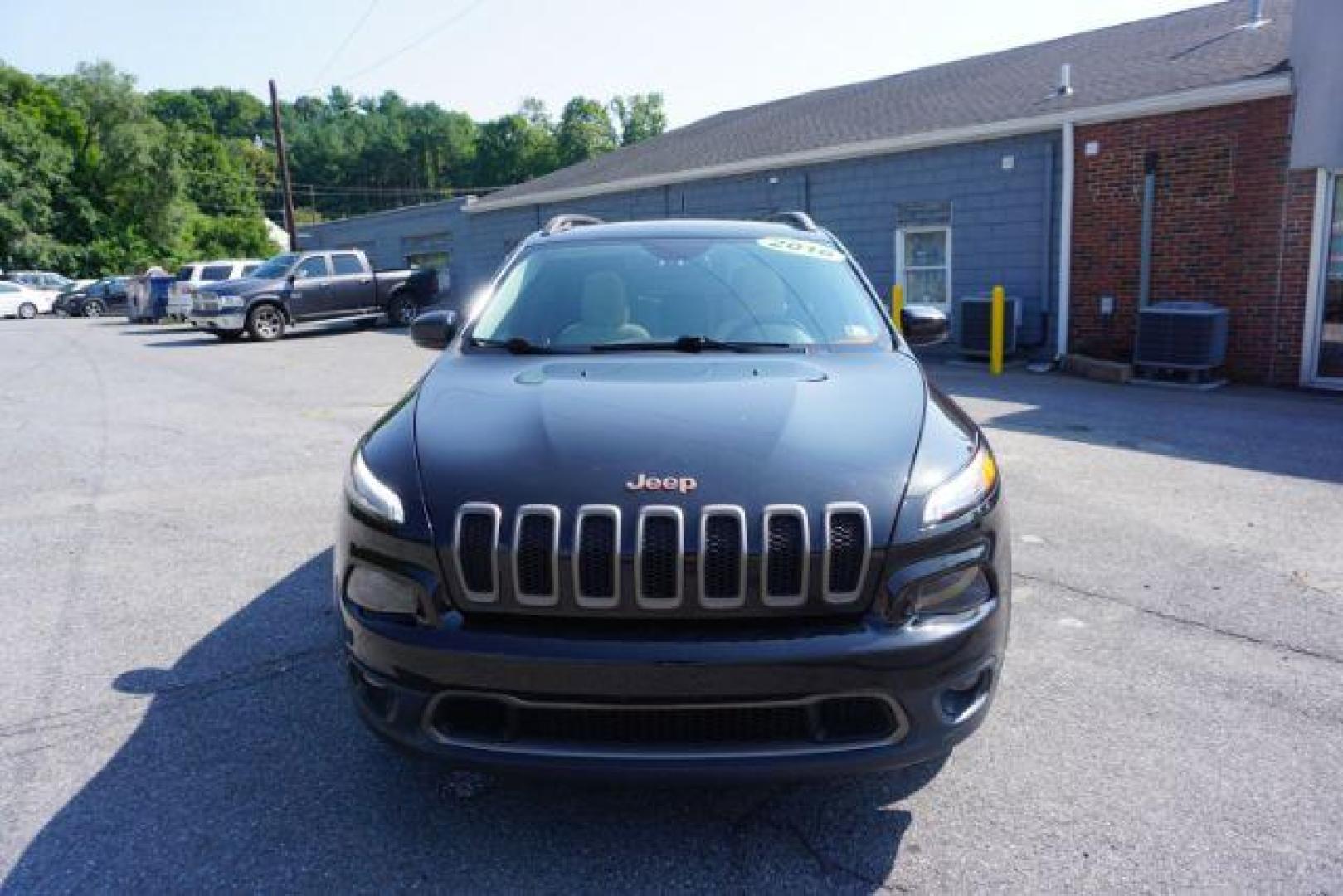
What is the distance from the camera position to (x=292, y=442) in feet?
26.7

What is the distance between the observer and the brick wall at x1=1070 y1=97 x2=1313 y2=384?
10.9m

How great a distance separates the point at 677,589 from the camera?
2.17 meters

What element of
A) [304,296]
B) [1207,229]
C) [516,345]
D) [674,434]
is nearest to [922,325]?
[516,345]

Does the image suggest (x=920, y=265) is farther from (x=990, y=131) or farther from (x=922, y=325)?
(x=922, y=325)

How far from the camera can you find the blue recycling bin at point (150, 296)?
27.7 metres

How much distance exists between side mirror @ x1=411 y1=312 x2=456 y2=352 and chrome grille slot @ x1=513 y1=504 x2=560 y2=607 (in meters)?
2.06

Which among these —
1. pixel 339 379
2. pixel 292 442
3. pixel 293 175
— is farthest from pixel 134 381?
pixel 293 175

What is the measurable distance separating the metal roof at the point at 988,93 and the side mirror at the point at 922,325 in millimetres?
9482

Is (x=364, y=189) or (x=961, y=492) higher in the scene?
(x=364, y=189)

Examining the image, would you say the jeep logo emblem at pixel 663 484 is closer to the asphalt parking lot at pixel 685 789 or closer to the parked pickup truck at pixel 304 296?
the asphalt parking lot at pixel 685 789

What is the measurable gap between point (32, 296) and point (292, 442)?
1457 inches

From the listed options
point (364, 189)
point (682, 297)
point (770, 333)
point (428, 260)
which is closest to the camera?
point (770, 333)

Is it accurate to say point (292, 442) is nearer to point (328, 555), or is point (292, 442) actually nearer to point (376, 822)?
point (328, 555)

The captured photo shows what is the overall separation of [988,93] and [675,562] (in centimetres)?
1550
